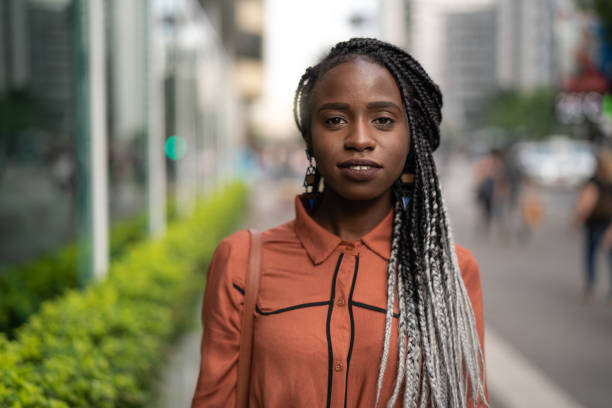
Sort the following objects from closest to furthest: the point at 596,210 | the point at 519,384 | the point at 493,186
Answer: the point at 519,384, the point at 596,210, the point at 493,186

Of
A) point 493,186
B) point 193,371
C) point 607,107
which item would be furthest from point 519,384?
point 607,107

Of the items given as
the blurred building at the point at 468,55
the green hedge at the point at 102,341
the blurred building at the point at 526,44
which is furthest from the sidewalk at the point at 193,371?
the blurred building at the point at 468,55

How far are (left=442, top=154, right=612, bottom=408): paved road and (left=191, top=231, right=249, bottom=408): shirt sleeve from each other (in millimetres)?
3648

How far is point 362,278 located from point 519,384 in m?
3.51

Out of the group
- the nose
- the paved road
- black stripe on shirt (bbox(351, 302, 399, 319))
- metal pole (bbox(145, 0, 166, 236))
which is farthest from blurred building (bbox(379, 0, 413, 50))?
black stripe on shirt (bbox(351, 302, 399, 319))

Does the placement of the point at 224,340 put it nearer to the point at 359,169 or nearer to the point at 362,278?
the point at 362,278

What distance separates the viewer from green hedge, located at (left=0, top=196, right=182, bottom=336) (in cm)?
381

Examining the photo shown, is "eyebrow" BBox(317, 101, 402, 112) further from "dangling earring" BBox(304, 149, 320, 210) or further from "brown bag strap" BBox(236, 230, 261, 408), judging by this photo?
"brown bag strap" BBox(236, 230, 261, 408)

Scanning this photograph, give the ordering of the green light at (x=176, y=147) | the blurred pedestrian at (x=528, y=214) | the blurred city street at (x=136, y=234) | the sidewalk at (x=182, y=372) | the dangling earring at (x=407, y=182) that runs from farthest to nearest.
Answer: the blurred pedestrian at (x=528, y=214), the green light at (x=176, y=147), the sidewalk at (x=182, y=372), the blurred city street at (x=136, y=234), the dangling earring at (x=407, y=182)

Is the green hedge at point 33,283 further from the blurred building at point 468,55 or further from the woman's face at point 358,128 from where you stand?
the blurred building at point 468,55

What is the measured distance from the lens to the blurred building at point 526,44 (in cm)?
11038

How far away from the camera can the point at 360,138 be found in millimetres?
1704

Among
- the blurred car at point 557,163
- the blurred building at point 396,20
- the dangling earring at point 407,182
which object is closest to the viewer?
the dangling earring at point 407,182

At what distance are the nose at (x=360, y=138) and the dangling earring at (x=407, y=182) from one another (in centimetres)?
24
